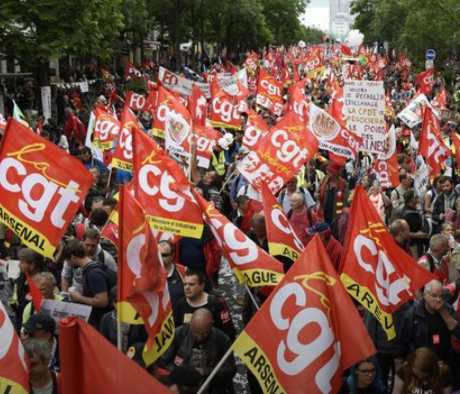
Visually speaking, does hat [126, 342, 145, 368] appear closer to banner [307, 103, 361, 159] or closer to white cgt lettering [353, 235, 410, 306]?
white cgt lettering [353, 235, 410, 306]

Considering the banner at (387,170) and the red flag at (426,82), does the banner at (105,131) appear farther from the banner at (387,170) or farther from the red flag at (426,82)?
the red flag at (426,82)

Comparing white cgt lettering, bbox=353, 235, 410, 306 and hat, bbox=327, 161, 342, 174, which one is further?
hat, bbox=327, 161, 342, 174

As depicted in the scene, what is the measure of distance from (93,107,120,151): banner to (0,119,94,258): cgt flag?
6.30m

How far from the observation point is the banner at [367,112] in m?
11.4

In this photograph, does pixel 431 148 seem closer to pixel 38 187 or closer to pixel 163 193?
pixel 163 193

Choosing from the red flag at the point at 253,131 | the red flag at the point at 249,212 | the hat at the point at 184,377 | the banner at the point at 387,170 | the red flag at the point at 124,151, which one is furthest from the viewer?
the red flag at the point at 253,131

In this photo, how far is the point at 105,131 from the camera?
505 inches

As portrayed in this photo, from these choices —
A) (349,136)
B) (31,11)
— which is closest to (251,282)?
(349,136)

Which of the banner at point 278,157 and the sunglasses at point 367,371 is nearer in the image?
the sunglasses at point 367,371

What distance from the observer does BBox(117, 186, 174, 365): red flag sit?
509 cm

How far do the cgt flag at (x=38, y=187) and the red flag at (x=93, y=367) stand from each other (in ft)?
7.29

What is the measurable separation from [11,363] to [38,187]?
2.19 meters

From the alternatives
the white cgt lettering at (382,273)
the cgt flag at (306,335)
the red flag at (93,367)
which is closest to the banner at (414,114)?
the white cgt lettering at (382,273)

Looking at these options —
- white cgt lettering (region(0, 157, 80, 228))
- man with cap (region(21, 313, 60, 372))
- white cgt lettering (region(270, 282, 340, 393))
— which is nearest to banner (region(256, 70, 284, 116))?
white cgt lettering (region(0, 157, 80, 228))
